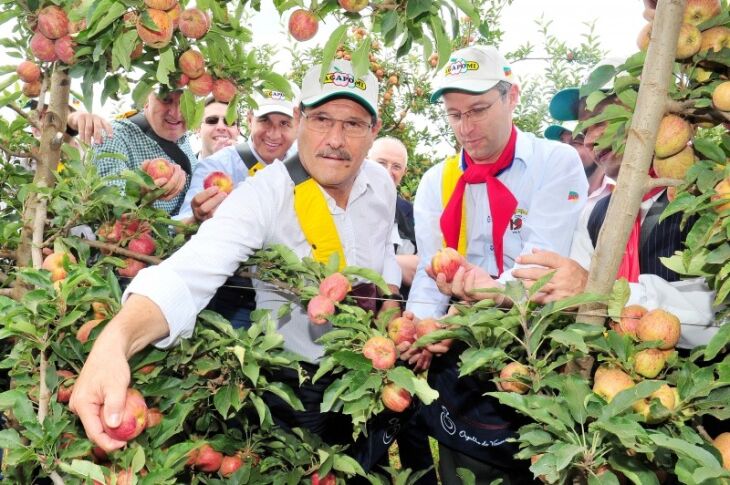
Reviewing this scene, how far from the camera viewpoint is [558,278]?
1638 millimetres

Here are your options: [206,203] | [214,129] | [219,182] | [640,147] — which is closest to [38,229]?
[206,203]

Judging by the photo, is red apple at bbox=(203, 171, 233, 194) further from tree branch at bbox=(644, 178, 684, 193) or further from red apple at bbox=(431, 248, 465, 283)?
tree branch at bbox=(644, 178, 684, 193)

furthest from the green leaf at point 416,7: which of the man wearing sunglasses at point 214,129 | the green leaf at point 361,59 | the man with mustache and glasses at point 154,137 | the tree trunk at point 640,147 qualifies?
the man wearing sunglasses at point 214,129

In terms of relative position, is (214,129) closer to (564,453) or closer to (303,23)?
(303,23)

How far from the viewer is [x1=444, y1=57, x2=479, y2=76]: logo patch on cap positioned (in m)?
3.01

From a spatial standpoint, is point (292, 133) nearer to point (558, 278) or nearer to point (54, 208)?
point (54, 208)

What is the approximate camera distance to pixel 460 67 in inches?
119

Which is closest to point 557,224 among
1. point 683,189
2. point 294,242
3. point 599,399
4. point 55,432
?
point 294,242

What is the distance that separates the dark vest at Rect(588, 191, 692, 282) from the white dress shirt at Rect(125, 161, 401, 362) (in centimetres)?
104

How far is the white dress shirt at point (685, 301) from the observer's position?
1699 mm

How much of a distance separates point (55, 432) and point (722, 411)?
1426 millimetres

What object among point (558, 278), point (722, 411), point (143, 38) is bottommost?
point (722, 411)

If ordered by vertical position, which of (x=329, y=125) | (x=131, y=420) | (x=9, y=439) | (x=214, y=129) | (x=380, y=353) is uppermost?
(x=329, y=125)

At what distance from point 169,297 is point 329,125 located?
3.44ft
